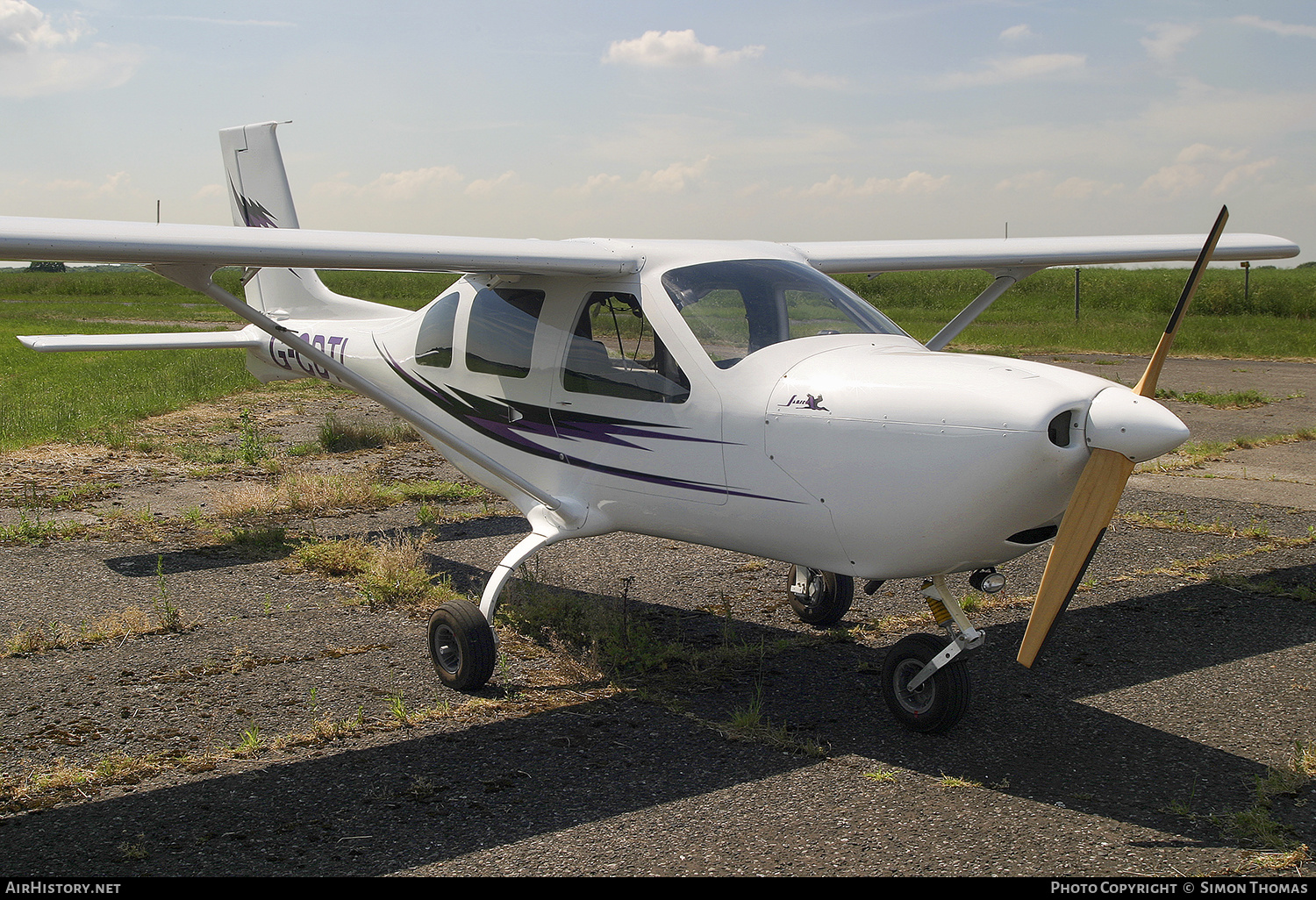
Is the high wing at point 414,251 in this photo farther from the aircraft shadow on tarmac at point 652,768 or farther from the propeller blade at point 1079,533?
the propeller blade at point 1079,533

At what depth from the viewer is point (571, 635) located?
6.37m

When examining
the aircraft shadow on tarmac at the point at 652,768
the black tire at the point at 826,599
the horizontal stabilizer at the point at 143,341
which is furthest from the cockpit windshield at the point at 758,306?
the horizontal stabilizer at the point at 143,341

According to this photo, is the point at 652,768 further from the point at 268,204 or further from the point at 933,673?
the point at 268,204

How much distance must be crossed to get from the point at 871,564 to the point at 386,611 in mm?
3814

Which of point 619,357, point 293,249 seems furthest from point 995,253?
point 293,249

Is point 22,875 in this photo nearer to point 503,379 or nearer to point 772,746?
point 772,746

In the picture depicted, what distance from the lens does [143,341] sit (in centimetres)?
878

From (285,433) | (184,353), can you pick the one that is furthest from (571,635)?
(184,353)

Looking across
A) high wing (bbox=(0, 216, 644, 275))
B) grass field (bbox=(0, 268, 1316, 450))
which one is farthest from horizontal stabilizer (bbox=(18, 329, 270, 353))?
grass field (bbox=(0, 268, 1316, 450))

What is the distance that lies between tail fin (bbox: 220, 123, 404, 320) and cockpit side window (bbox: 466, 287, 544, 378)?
312 cm

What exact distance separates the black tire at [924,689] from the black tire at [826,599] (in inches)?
59.8

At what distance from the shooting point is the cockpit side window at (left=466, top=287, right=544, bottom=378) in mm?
6168

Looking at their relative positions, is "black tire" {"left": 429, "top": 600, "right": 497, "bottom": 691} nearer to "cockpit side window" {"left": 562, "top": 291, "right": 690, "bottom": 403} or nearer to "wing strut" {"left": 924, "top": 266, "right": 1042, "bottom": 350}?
"cockpit side window" {"left": 562, "top": 291, "right": 690, "bottom": 403}

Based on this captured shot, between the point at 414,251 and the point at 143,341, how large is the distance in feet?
15.5
